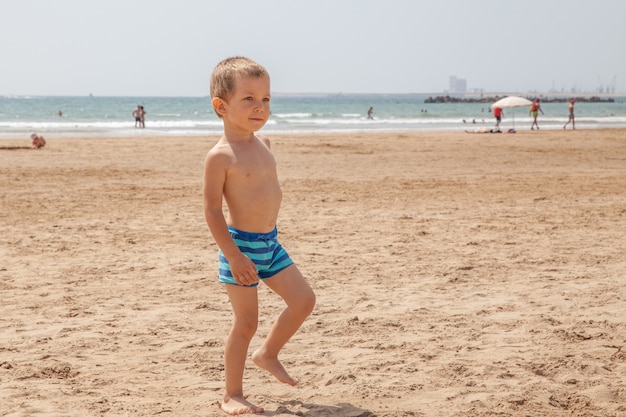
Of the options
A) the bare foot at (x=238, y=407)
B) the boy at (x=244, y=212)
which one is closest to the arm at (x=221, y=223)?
the boy at (x=244, y=212)

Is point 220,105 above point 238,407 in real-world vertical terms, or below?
above

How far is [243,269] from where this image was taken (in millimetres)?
3295

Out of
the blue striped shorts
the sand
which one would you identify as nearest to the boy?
the blue striped shorts

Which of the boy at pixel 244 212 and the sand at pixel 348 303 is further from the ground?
the boy at pixel 244 212

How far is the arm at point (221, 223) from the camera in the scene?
330 centimetres

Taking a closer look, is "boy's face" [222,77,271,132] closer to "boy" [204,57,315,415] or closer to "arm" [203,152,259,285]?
"boy" [204,57,315,415]

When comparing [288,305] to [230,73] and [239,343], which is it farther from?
[230,73]

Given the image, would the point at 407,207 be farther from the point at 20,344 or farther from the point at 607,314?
the point at 20,344

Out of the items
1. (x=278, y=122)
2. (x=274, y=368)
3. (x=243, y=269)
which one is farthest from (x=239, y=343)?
(x=278, y=122)

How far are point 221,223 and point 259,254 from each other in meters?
0.24

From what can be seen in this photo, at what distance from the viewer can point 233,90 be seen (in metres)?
3.36

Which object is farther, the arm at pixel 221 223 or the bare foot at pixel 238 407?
the bare foot at pixel 238 407

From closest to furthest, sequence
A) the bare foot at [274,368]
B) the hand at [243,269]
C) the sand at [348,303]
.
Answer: the hand at [243,269] < the bare foot at [274,368] < the sand at [348,303]

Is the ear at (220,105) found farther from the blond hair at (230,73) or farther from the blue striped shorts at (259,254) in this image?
the blue striped shorts at (259,254)
